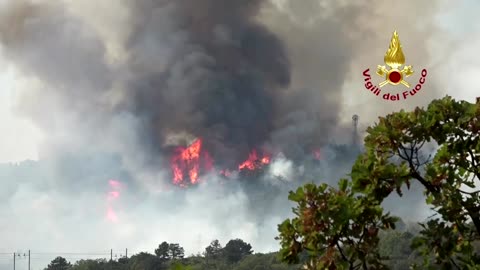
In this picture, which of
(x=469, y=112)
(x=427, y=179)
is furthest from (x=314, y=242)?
(x=469, y=112)

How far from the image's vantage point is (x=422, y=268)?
10805mm

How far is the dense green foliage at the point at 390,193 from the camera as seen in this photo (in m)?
9.70

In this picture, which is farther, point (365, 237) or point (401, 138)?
point (401, 138)

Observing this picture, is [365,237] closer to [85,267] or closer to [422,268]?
[422,268]

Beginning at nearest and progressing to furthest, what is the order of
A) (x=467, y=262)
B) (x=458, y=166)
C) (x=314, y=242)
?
(x=314, y=242)
(x=467, y=262)
(x=458, y=166)

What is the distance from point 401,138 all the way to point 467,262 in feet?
8.13

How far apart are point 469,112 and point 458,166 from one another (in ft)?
3.64

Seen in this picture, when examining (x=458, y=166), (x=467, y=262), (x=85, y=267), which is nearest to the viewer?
(x=467, y=262)

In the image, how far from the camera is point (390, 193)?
1081 centimetres

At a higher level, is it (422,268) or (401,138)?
(401,138)

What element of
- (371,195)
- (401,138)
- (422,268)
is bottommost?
(422,268)

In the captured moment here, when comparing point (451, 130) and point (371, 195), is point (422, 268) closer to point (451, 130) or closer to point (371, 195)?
point (371, 195)

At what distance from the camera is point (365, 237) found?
Answer: 9969 millimetres

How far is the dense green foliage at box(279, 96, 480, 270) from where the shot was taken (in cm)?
970
